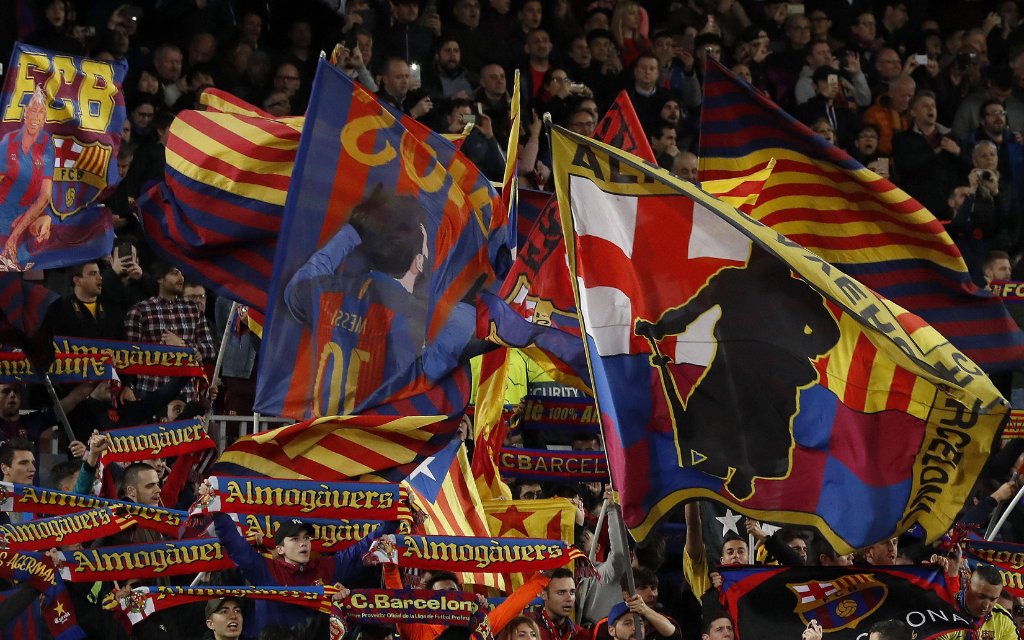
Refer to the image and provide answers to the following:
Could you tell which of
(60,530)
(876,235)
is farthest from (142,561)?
(876,235)

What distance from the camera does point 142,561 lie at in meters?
8.62

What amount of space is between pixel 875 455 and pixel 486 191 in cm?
338

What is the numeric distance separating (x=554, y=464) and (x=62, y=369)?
2777 mm

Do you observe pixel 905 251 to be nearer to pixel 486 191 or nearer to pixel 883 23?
pixel 486 191

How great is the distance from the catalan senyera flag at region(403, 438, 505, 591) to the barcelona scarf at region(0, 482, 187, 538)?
3.80 feet

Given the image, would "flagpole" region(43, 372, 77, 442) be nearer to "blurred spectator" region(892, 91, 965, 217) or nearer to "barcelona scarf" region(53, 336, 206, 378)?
"barcelona scarf" region(53, 336, 206, 378)

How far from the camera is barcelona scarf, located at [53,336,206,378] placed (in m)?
10.5

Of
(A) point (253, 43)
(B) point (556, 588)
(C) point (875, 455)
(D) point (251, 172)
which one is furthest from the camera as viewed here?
(A) point (253, 43)

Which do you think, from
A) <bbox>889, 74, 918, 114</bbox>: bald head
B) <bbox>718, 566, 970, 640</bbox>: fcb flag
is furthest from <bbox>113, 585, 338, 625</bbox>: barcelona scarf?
<bbox>889, 74, 918, 114</bbox>: bald head

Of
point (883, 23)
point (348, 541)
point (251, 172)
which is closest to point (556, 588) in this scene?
point (348, 541)

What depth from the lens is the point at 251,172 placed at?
11.1 metres

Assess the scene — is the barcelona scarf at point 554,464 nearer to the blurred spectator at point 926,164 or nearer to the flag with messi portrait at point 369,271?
the flag with messi portrait at point 369,271

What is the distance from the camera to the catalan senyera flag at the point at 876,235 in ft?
31.8

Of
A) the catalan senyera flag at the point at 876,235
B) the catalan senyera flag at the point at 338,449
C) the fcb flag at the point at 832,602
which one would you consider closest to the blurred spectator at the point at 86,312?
the catalan senyera flag at the point at 338,449
